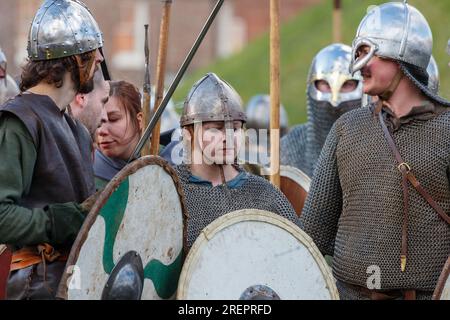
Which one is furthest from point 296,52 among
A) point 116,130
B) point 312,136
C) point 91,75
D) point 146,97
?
point 91,75

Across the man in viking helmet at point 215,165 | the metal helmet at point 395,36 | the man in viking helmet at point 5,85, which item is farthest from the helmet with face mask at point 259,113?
the metal helmet at point 395,36

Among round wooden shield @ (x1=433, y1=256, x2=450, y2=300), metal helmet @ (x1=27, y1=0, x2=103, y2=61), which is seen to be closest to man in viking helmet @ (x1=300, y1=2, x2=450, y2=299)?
round wooden shield @ (x1=433, y1=256, x2=450, y2=300)

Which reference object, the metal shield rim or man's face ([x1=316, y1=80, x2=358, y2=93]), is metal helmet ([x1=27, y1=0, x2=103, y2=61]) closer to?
the metal shield rim

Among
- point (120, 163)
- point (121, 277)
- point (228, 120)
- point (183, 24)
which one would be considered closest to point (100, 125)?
point (120, 163)

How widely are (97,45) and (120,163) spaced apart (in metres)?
1.68

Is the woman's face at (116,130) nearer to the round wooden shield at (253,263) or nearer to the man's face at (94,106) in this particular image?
the man's face at (94,106)

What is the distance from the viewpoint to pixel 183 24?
92.1 ft

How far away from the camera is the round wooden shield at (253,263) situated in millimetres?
4906

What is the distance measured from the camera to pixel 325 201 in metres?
6.14

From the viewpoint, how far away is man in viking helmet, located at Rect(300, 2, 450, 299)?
5.59 metres

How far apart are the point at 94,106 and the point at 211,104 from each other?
1.91ft

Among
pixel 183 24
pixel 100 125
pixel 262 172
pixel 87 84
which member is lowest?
pixel 183 24
